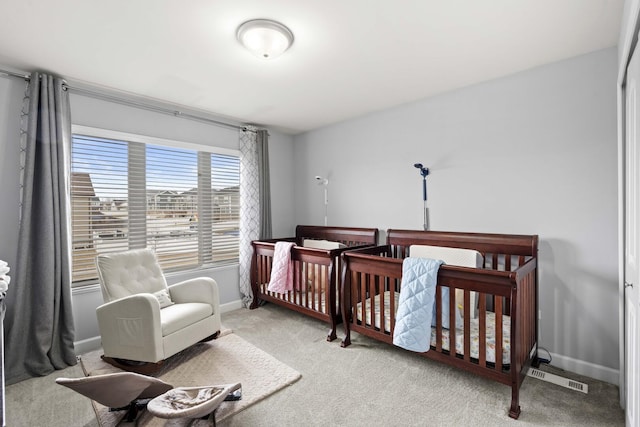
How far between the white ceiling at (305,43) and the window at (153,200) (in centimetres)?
59

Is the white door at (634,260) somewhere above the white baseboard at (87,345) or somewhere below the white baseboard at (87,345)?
above

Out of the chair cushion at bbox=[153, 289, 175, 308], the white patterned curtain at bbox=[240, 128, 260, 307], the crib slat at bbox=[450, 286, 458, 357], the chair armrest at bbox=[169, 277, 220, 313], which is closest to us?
the crib slat at bbox=[450, 286, 458, 357]

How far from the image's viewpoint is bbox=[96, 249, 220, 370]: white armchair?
226cm

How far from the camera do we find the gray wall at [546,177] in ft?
7.18

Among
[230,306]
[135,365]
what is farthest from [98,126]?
[230,306]

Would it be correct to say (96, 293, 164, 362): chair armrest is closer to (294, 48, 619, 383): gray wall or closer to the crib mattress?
the crib mattress

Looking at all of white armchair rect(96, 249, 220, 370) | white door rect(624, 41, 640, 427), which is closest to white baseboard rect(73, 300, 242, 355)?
white armchair rect(96, 249, 220, 370)

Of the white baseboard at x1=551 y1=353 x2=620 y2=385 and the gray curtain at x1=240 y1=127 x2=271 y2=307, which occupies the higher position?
the gray curtain at x1=240 y1=127 x2=271 y2=307

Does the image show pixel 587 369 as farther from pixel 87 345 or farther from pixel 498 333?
pixel 87 345

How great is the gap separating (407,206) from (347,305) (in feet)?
3.94

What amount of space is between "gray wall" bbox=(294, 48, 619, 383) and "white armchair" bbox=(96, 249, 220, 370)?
6.75 feet

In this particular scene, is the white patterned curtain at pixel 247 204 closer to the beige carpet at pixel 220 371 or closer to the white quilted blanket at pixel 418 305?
the beige carpet at pixel 220 371

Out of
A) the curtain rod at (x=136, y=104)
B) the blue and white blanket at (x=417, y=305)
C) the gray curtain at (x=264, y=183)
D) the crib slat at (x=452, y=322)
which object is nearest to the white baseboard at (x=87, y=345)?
the gray curtain at (x=264, y=183)

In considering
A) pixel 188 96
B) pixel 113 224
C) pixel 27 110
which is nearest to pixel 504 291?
pixel 188 96
